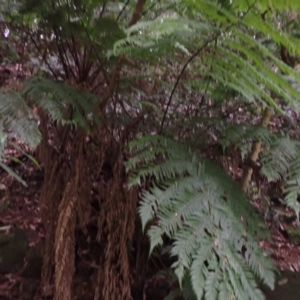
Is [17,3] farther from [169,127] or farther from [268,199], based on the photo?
[268,199]

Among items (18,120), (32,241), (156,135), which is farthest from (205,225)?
(32,241)

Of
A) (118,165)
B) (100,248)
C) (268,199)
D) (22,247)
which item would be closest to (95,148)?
(118,165)

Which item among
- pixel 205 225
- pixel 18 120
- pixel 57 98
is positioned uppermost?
pixel 57 98

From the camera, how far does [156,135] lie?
4.35ft

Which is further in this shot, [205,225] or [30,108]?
[30,108]

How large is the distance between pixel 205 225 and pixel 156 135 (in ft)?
1.22

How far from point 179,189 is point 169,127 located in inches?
18.2

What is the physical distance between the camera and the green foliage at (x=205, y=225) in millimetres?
1038

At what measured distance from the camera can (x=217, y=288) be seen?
3.39ft

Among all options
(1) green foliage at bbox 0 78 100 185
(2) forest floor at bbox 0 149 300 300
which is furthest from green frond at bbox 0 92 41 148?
(2) forest floor at bbox 0 149 300 300

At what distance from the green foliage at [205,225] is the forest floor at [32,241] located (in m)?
0.58

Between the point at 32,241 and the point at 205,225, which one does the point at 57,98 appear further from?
the point at 32,241

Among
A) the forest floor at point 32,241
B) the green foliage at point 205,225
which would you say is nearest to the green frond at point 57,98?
the green foliage at point 205,225

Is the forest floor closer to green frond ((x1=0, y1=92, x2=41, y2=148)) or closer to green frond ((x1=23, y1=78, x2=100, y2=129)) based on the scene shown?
green frond ((x1=23, y1=78, x2=100, y2=129))
